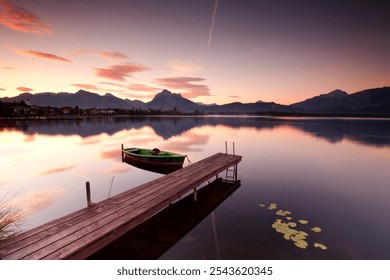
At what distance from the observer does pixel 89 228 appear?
6586 mm

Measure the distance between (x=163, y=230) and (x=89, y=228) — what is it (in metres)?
4.11

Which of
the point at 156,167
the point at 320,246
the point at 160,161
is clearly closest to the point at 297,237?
the point at 320,246

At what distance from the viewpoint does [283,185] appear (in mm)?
17047

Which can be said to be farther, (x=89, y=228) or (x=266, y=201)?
(x=266, y=201)

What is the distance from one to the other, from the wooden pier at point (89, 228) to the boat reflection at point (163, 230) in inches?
58.6

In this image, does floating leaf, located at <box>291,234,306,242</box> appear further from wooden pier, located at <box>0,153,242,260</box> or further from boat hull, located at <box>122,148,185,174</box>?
boat hull, located at <box>122,148,185,174</box>

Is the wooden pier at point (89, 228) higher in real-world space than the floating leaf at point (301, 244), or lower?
higher

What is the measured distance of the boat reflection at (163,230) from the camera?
8.05m

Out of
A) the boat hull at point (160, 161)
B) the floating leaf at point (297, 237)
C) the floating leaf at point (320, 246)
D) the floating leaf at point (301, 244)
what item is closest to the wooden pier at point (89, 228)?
the floating leaf at point (297, 237)

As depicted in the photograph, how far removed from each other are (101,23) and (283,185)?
59.4 ft

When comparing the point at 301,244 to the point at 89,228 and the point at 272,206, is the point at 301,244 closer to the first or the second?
the point at 272,206

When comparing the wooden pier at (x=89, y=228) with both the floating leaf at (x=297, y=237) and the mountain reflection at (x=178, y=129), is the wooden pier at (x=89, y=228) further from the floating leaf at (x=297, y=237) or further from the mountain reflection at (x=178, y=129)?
the mountain reflection at (x=178, y=129)
